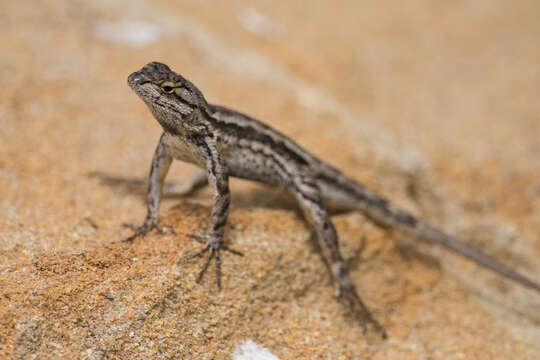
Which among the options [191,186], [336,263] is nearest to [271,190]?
[191,186]

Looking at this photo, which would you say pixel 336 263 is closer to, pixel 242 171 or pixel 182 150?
pixel 242 171

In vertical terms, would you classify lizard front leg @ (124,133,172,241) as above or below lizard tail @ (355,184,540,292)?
below

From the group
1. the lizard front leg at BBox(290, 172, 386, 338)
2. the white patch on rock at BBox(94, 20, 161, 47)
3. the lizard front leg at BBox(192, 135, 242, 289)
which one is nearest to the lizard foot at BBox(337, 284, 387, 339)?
the lizard front leg at BBox(290, 172, 386, 338)

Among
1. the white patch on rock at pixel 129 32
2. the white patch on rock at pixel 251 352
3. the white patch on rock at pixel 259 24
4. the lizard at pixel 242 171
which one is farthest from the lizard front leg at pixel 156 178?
the white patch on rock at pixel 259 24

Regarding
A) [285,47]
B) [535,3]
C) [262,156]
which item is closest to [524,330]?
[262,156]

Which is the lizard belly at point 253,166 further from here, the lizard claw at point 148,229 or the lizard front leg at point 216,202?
the lizard claw at point 148,229

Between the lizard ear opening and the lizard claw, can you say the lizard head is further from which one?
the lizard claw
